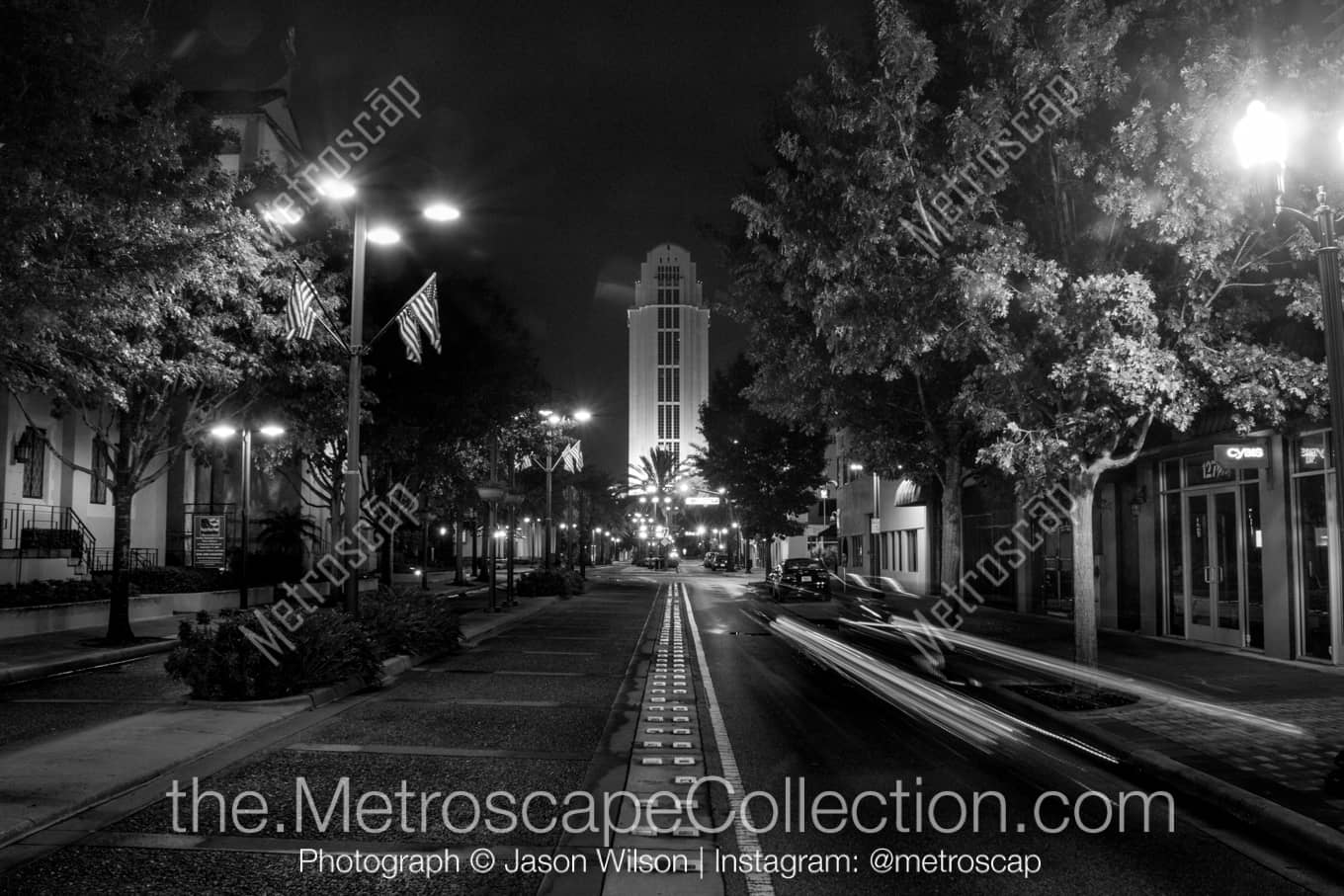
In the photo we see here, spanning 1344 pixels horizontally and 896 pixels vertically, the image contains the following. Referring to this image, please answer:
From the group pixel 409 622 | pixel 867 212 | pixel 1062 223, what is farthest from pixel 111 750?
pixel 1062 223

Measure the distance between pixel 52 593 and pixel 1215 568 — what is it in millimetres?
23804

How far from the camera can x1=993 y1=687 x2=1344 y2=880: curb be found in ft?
21.1

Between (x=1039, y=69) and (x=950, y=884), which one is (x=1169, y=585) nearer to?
(x=1039, y=69)

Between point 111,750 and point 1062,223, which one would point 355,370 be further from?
point 1062,223

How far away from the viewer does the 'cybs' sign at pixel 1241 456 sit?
15688 millimetres

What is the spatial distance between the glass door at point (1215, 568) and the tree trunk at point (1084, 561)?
5484mm

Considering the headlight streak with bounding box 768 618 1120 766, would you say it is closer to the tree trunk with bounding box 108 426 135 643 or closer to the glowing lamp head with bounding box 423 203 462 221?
the glowing lamp head with bounding box 423 203 462 221

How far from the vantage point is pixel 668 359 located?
15938 cm

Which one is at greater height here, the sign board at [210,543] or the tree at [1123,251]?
the tree at [1123,251]

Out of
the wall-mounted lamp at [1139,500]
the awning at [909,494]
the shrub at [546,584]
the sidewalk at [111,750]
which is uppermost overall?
the awning at [909,494]

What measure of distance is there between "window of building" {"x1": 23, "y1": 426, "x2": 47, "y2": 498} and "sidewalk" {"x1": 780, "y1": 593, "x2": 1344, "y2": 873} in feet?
81.8

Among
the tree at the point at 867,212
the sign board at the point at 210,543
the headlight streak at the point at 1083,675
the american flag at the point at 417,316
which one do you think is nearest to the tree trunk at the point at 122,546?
the sign board at the point at 210,543

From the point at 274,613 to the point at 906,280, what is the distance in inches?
360

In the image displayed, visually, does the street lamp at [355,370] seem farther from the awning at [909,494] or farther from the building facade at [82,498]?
the awning at [909,494]
